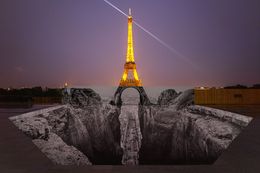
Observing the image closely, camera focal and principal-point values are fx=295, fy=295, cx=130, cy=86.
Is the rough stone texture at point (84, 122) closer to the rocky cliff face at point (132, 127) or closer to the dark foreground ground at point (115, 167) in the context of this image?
the rocky cliff face at point (132, 127)

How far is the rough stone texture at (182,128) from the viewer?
611 cm

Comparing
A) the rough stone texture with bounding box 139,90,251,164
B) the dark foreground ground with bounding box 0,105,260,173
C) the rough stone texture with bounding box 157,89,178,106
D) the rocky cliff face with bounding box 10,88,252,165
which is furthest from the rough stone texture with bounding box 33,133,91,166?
the rough stone texture with bounding box 157,89,178,106

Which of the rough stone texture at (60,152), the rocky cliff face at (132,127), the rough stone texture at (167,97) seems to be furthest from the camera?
the rough stone texture at (167,97)

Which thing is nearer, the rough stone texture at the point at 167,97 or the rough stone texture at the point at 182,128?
the rough stone texture at the point at 182,128

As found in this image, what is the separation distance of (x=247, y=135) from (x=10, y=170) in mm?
9804

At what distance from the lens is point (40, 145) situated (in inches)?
236

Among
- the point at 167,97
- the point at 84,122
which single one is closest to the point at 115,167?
the point at 84,122

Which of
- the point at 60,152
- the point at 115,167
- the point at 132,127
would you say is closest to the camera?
the point at 60,152

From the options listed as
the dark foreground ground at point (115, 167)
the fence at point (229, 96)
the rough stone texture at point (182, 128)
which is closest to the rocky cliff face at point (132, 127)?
the rough stone texture at point (182, 128)

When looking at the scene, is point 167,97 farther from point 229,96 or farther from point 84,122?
point 229,96

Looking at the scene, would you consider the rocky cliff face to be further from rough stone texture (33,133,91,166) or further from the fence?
the fence

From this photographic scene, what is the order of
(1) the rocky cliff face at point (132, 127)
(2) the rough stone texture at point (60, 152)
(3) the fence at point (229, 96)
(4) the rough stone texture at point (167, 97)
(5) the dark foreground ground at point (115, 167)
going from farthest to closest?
(3) the fence at point (229, 96), (5) the dark foreground ground at point (115, 167), (4) the rough stone texture at point (167, 97), (1) the rocky cliff face at point (132, 127), (2) the rough stone texture at point (60, 152)

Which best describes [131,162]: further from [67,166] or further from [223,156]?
[223,156]

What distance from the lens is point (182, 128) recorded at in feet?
20.5
